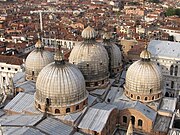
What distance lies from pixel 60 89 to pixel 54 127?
3.21 m

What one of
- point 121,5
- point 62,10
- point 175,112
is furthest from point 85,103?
point 121,5

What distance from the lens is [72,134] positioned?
990 inches

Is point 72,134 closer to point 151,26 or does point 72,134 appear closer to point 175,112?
point 175,112

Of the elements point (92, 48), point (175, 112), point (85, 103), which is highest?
point (92, 48)

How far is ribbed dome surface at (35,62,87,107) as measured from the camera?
26.2m

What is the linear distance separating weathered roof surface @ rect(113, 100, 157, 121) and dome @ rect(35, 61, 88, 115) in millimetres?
5089

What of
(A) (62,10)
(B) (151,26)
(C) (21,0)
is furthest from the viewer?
(C) (21,0)

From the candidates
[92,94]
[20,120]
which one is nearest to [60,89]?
[20,120]

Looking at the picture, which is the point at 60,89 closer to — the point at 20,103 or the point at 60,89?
the point at 60,89

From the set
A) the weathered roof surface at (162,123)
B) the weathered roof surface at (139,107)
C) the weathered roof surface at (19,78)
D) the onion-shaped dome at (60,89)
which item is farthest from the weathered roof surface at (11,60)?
the weathered roof surface at (162,123)

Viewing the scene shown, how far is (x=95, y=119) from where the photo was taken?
26438mm

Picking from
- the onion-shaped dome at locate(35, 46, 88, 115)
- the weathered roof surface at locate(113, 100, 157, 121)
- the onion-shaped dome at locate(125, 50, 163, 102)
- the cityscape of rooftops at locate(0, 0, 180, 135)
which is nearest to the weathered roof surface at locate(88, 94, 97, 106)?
the cityscape of rooftops at locate(0, 0, 180, 135)

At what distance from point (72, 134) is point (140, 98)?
29.3 ft

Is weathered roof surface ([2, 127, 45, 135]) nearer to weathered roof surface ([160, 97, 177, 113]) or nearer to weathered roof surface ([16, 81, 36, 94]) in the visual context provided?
weathered roof surface ([16, 81, 36, 94])
